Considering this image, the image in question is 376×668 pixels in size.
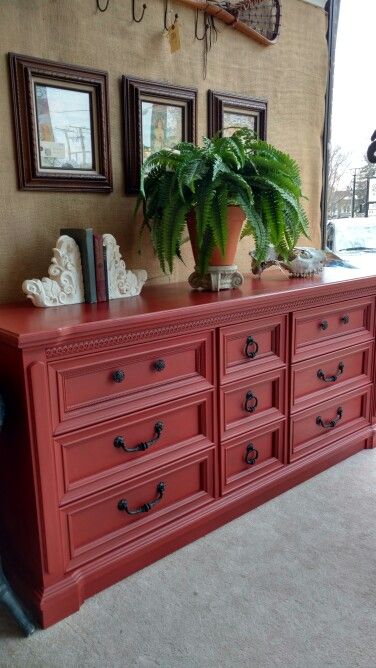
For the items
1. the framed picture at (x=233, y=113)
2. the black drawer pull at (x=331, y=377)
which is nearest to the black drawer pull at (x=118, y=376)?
the black drawer pull at (x=331, y=377)

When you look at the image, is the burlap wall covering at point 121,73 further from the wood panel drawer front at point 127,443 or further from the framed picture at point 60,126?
the wood panel drawer front at point 127,443

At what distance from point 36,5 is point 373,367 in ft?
6.17

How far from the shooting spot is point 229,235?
1.75 meters

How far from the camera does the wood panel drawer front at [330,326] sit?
1.91m

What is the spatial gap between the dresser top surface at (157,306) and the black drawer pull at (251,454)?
522 mm

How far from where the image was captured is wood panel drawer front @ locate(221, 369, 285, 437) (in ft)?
5.65

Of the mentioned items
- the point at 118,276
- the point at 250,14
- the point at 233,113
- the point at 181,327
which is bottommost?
the point at 181,327

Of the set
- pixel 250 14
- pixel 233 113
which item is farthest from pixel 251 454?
pixel 250 14

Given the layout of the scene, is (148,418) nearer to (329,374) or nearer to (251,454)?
(251,454)

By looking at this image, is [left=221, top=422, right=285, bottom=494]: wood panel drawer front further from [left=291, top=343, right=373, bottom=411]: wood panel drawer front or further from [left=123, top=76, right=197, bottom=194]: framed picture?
[left=123, top=76, right=197, bottom=194]: framed picture

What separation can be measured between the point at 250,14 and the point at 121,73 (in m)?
0.72

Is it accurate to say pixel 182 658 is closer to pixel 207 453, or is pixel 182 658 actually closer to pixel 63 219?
pixel 207 453

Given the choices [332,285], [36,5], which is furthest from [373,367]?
[36,5]

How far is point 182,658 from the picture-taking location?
126 centimetres
